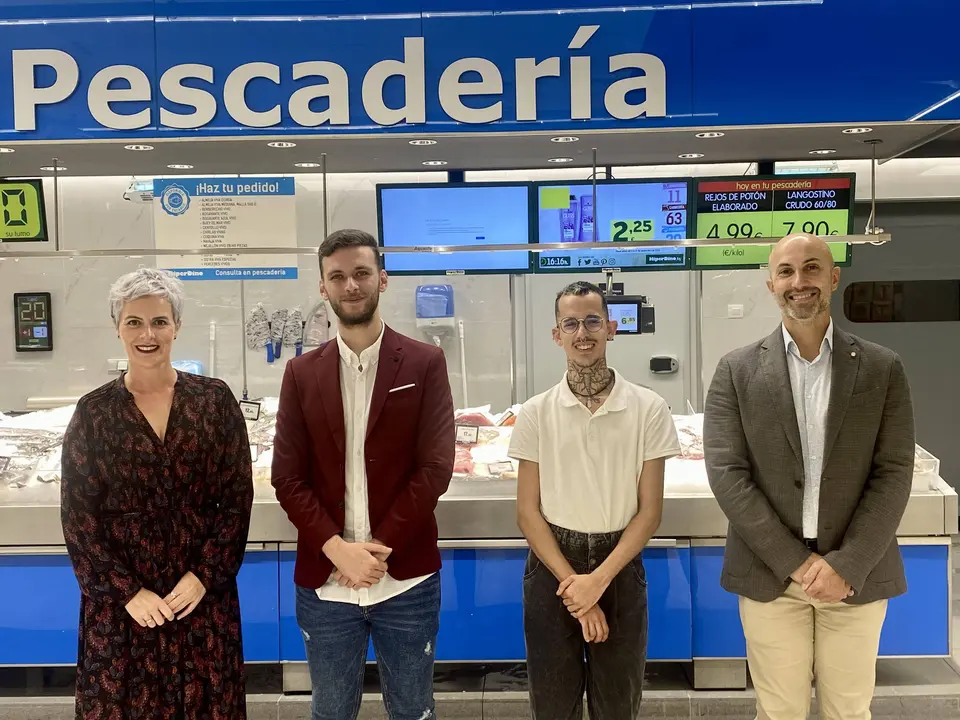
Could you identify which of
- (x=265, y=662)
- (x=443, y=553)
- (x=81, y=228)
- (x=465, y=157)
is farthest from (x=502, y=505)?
(x=81, y=228)

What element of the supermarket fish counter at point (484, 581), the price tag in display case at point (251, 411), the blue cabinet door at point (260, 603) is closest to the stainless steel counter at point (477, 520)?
the supermarket fish counter at point (484, 581)

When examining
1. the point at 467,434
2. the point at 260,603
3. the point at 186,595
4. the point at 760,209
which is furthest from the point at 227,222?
the point at 760,209

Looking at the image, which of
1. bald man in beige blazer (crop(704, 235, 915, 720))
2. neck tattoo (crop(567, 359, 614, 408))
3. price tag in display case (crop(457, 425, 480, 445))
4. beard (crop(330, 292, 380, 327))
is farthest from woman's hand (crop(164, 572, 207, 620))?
bald man in beige blazer (crop(704, 235, 915, 720))

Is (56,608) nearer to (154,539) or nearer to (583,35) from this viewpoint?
(154,539)

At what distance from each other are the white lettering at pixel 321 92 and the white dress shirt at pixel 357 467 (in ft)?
4.80

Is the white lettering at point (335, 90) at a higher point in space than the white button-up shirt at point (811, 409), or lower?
higher

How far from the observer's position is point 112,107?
3.46m

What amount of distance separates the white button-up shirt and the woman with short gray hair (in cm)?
163

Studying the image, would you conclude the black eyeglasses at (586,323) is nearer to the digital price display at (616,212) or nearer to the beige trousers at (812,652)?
the beige trousers at (812,652)

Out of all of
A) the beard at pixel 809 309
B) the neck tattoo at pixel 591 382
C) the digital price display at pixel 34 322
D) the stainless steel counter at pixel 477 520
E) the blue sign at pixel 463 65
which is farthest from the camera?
the digital price display at pixel 34 322

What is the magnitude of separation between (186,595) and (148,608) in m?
0.10

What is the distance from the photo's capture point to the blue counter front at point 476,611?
126 inches

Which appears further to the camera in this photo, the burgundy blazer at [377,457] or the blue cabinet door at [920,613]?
the blue cabinet door at [920,613]

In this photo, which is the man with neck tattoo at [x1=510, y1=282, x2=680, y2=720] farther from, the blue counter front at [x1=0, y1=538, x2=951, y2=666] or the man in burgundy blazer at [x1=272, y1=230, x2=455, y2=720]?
the blue counter front at [x1=0, y1=538, x2=951, y2=666]
